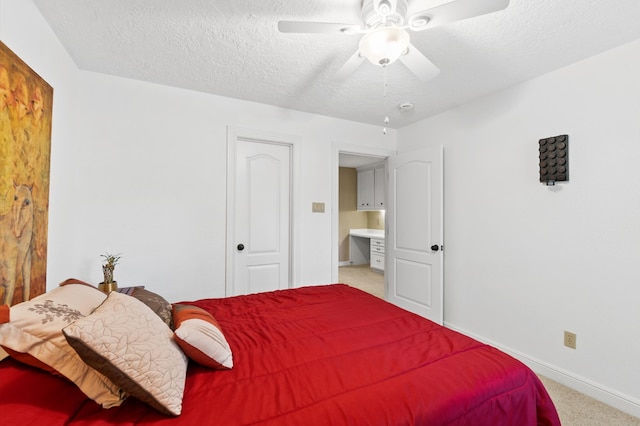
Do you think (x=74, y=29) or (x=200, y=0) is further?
(x=74, y=29)

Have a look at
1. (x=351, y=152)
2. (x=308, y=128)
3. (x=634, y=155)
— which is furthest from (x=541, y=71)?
(x=308, y=128)

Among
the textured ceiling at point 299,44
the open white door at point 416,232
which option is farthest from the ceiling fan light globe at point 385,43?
the open white door at point 416,232

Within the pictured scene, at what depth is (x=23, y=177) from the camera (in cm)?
147

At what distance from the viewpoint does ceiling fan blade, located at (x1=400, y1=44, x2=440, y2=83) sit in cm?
156

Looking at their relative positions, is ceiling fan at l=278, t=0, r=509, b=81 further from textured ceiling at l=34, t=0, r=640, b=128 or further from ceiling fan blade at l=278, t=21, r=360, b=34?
textured ceiling at l=34, t=0, r=640, b=128

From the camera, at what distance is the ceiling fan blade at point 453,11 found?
1.17 meters

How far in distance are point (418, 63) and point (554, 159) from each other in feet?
4.62

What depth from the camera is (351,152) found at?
3.53 metres

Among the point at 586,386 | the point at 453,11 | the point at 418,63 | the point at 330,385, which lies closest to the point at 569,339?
the point at 586,386

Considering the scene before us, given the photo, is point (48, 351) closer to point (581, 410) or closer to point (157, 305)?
point (157, 305)

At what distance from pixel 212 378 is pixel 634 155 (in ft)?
9.05

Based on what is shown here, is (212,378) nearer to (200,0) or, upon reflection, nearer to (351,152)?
(200,0)

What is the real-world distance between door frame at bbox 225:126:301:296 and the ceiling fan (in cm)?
162

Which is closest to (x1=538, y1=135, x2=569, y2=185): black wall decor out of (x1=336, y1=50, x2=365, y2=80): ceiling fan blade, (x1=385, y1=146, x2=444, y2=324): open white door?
(x1=385, y1=146, x2=444, y2=324): open white door
